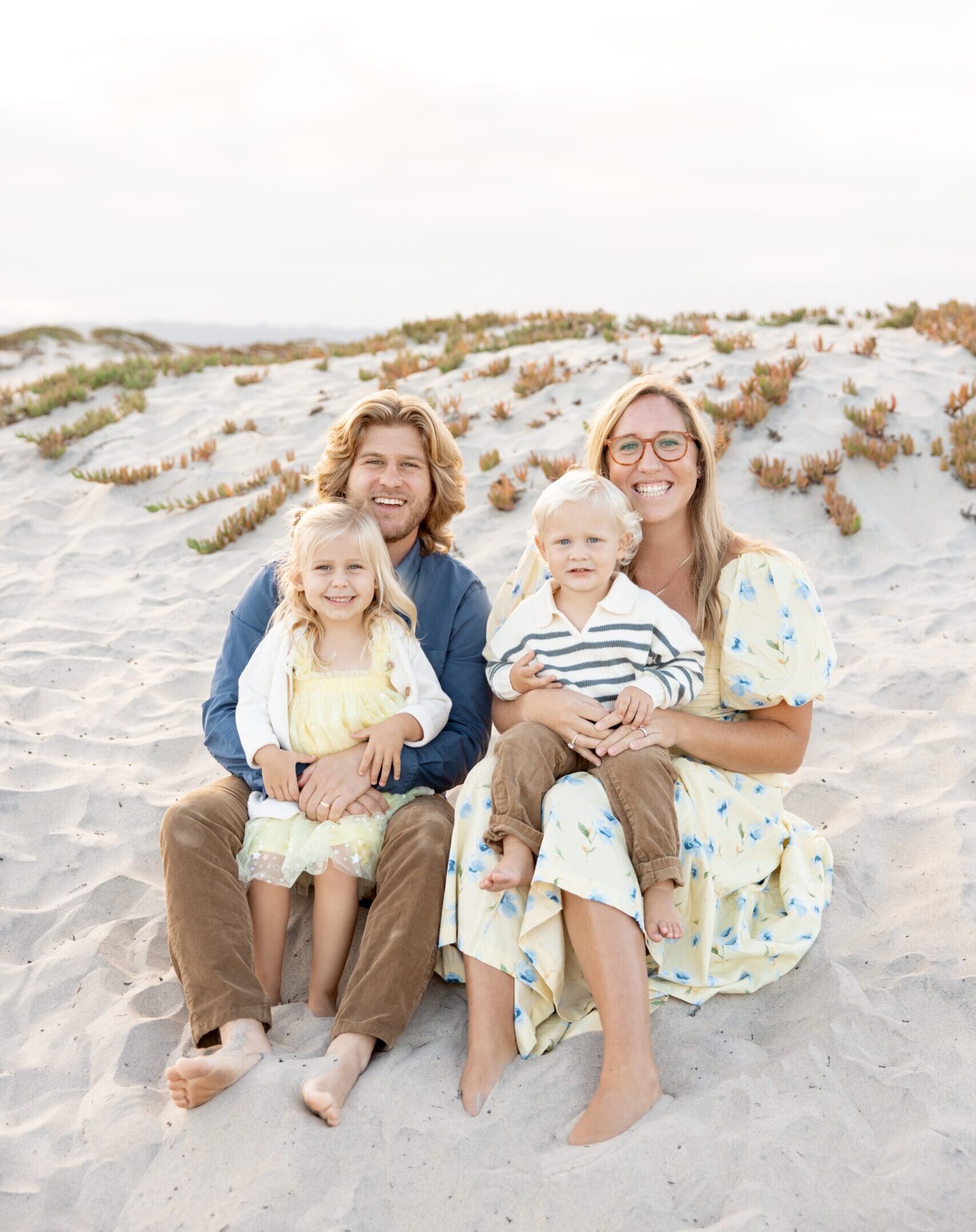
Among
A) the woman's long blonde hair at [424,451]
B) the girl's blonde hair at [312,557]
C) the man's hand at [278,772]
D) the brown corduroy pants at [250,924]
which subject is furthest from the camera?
the woman's long blonde hair at [424,451]

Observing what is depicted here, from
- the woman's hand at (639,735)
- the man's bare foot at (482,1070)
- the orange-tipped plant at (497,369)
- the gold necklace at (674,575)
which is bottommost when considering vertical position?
the man's bare foot at (482,1070)

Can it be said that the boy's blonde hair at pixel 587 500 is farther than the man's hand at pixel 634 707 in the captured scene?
Yes

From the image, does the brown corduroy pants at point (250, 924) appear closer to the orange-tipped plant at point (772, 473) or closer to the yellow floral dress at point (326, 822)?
the yellow floral dress at point (326, 822)

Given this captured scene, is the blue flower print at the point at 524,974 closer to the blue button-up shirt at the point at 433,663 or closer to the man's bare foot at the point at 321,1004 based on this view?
the man's bare foot at the point at 321,1004

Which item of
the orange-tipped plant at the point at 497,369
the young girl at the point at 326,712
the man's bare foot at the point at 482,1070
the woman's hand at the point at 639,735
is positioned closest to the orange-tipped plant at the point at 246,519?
the orange-tipped plant at the point at 497,369

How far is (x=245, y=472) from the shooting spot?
1042 centimetres

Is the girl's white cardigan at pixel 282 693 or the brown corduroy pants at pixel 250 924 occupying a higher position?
the girl's white cardigan at pixel 282 693

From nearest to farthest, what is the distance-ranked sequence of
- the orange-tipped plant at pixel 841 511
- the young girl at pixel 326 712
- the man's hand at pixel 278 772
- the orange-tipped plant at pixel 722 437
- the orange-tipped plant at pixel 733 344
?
the young girl at pixel 326 712 < the man's hand at pixel 278 772 < the orange-tipped plant at pixel 841 511 < the orange-tipped plant at pixel 722 437 < the orange-tipped plant at pixel 733 344

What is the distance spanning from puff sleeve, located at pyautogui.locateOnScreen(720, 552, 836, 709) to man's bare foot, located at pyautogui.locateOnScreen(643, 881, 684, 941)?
2.82 ft

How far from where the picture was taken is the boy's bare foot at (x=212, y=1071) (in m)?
2.80

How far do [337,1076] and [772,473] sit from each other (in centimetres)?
657

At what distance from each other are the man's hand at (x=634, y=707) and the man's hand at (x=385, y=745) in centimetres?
83

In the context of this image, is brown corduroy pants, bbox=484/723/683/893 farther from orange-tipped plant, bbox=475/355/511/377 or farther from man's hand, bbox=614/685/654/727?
orange-tipped plant, bbox=475/355/511/377

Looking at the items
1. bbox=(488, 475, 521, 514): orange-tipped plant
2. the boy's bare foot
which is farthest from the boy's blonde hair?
bbox=(488, 475, 521, 514): orange-tipped plant
